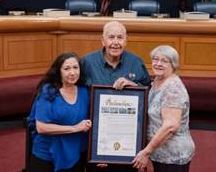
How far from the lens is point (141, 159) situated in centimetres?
258

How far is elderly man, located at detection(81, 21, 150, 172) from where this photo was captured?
9.04ft

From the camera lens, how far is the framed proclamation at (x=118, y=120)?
2.63 meters

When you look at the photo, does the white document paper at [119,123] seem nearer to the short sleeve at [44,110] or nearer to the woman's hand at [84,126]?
the woman's hand at [84,126]

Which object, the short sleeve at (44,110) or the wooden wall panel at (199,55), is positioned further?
the wooden wall panel at (199,55)

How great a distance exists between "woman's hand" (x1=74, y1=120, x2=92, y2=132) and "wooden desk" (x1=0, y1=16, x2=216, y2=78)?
2814 millimetres

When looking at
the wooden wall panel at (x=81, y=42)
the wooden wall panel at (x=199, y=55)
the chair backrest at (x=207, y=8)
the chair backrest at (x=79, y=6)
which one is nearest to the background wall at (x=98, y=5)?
the chair backrest at (x=207, y=8)

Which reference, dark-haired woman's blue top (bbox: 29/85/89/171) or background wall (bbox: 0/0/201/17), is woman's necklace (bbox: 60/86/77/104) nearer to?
dark-haired woman's blue top (bbox: 29/85/89/171)

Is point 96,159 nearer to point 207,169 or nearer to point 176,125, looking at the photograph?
point 176,125

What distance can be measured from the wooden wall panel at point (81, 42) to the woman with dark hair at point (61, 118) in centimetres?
275

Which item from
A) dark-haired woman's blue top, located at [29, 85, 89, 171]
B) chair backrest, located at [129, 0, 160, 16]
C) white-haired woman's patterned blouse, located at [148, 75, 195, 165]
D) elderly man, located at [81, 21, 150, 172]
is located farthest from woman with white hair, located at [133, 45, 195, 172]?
chair backrest, located at [129, 0, 160, 16]

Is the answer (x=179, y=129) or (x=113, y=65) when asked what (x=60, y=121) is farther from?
(x=179, y=129)

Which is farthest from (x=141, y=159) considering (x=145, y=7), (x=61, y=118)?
(x=145, y=7)

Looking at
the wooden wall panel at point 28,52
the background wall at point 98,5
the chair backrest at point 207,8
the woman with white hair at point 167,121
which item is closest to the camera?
the woman with white hair at point 167,121

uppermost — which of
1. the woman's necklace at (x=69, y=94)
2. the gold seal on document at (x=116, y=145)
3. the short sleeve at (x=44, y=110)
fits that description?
the woman's necklace at (x=69, y=94)
